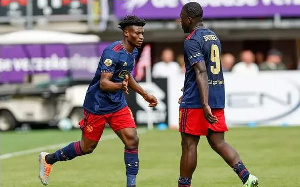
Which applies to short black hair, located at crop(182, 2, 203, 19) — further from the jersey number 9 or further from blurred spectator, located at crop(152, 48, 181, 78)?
blurred spectator, located at crop(152, 48, 181, 78)

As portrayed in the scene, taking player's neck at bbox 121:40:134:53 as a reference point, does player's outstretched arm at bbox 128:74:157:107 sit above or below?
below

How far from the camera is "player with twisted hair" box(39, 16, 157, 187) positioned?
1101 centimetres

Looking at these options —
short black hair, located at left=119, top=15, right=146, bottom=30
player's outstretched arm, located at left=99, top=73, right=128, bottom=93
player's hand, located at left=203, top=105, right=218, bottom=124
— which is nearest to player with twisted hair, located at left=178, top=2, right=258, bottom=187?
player's hand, located at left=203, top=105, right=218, bottom=124

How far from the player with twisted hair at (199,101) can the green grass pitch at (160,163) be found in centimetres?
169

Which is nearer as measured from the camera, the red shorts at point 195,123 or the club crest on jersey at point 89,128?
the red shorts at point 195,123

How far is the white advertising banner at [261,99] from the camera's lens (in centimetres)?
2450

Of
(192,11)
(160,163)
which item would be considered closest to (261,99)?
(160,163)

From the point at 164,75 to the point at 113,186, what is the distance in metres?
13.4

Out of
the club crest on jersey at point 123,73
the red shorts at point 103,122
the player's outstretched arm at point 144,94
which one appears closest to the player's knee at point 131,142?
the red shorts at point 103,122

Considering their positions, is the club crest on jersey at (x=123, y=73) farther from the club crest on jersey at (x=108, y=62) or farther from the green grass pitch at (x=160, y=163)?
the green grass pitch at (x=160, y=163)

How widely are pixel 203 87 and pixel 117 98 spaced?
144 cm

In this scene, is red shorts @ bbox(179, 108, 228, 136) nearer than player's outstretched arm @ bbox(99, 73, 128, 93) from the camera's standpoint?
Yes

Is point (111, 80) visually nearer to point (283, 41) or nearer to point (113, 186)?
point (113, 186)

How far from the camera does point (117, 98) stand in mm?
11328
